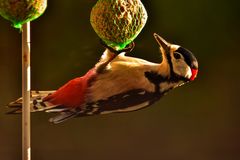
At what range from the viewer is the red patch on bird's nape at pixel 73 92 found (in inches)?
63.7

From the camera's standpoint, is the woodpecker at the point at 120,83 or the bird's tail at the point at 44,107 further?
the bird's tail at the point at 44,107

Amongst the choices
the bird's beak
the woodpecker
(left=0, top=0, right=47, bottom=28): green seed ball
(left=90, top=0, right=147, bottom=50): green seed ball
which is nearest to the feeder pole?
(left=0, top=0, right=47, bottom=28): green seed ball

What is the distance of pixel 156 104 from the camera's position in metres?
1.79

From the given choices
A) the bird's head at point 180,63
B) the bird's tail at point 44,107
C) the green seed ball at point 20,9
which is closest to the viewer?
the green seed ball at point 20,9

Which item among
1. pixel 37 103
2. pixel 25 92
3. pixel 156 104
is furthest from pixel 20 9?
pixel 156 104

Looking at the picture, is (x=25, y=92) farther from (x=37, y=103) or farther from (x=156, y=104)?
(x=156, y=104)

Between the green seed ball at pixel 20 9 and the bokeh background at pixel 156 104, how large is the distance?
37.9 inches

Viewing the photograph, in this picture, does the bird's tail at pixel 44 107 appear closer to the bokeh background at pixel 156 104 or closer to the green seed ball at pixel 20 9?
the bokeh background at pixel 156 104

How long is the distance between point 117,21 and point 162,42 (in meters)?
0.85

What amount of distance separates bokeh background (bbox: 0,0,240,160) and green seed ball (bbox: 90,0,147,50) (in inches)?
33.7

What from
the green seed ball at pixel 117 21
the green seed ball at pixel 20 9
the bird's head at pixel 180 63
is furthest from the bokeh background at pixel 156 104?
the green seed ball at pixel 20 9

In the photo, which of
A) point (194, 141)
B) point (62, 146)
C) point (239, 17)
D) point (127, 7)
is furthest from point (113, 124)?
point (127, 7)

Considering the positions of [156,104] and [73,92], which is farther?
[156,104]

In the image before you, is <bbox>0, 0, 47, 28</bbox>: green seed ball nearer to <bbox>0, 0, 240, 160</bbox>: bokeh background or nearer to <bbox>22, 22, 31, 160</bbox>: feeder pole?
<bbox>22, 22, 31, 160</bbox>: feeder pole
